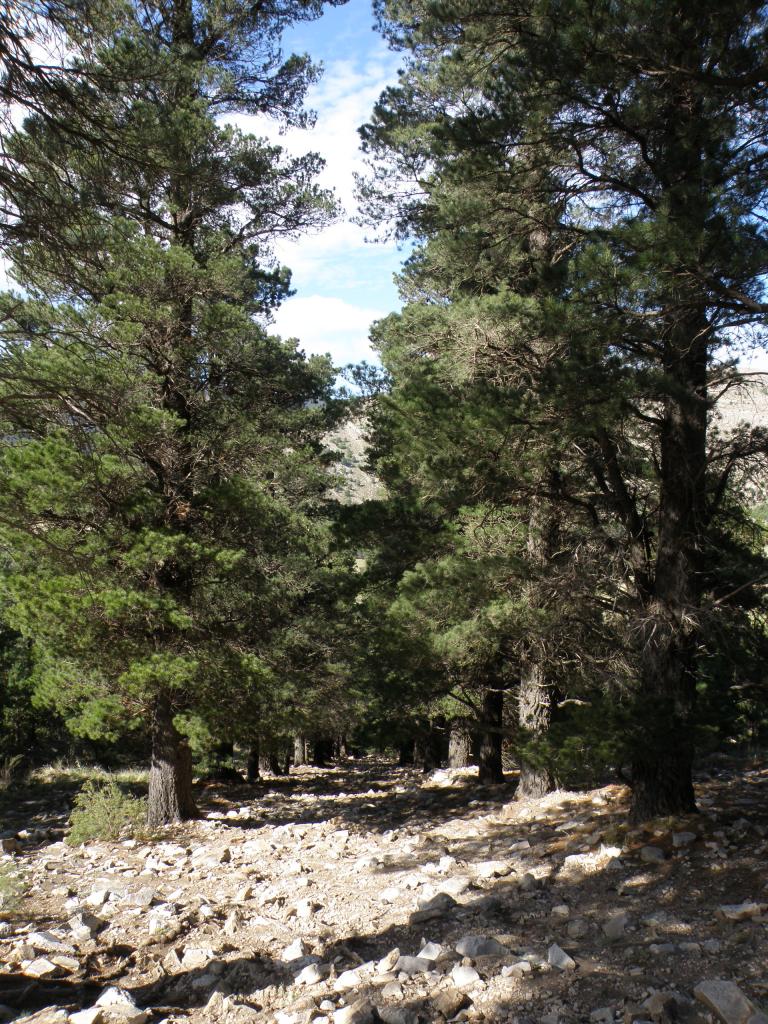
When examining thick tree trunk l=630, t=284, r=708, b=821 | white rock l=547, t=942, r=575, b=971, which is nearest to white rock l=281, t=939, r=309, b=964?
white rock l=547, t=942, r=575, b=971

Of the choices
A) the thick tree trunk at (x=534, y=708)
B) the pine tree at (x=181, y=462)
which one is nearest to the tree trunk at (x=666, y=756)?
the thick tree trunk at (x=534, y=708)

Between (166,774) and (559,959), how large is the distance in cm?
748

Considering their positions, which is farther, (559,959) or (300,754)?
(300,754)

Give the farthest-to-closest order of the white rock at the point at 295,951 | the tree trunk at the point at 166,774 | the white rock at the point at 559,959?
the tree trunk at the point at 166,774, the white rock at the point at 295,951, the white rock at the point at 559,959

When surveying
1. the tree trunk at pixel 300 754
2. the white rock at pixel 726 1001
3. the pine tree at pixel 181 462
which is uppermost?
the pine tree at pixel 181 462

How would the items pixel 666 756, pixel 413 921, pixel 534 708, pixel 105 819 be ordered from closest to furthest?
pixel 413 921
pixel 666 756
pixel 105 819
pixel 534 708

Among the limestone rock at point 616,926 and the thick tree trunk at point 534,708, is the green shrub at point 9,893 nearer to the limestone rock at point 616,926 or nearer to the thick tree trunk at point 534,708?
the limestone rock at point 616,926

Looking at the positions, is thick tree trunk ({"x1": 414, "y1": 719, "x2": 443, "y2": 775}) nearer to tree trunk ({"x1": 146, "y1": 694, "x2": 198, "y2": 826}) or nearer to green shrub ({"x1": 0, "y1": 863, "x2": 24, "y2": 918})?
tree trunk ({"x1": 146, "y1": 694, "x2": 198, "y2": 826})

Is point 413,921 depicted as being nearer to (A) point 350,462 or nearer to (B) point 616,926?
(B) point 616,926

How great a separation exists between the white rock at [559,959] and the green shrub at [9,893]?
522cm

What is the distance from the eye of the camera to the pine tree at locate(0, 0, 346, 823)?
8.56 meters

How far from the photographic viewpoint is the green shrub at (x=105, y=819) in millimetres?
10047

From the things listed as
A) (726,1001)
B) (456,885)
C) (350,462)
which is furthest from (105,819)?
(350,462)

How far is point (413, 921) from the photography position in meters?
5.99
